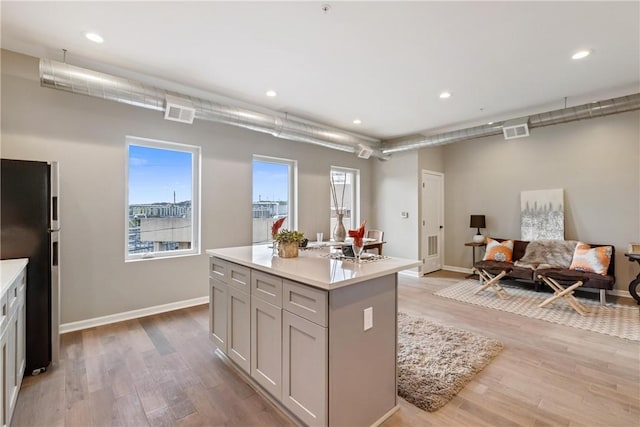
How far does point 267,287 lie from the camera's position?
204 centimetres

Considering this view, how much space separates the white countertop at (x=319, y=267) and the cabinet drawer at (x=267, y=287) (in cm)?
6

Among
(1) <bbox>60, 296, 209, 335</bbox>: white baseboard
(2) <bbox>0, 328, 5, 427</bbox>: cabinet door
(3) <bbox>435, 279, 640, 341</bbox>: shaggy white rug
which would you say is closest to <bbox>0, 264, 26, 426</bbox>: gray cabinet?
(2) <bbox>0, 328, 5, 427</bbox>: cabinet door

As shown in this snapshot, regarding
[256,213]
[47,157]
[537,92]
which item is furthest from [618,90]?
[47,157]

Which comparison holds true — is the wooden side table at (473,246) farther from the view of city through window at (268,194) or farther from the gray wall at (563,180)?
the view of city through window at (268,194)

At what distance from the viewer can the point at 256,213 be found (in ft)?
15.9

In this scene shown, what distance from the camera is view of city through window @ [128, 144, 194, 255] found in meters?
3.78

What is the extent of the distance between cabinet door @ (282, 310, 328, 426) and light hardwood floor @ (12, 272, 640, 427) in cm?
27

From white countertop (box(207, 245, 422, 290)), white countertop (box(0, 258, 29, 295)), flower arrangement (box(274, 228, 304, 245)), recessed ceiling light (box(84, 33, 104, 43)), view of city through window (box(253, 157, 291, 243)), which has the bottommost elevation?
white countertop (box(0, 258, 29, 295))

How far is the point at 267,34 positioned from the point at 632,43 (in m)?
3.26

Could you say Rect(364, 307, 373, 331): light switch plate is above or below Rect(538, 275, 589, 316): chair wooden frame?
above

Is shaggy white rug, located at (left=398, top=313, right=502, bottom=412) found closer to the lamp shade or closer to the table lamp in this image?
the table lamp

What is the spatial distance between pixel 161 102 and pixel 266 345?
111 inches

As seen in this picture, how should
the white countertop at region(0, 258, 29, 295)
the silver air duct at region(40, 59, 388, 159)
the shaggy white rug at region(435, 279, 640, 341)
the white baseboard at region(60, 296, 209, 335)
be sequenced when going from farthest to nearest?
the shaggy white rug at region(435, 279, 640, 341) → the white baseboard at region(60, 296, 209, 335) → the silver air duct at region(40, 59, 388, 159) → the white countertop at region(0, 258, 29, 295)

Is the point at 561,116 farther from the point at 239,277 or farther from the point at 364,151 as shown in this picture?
the point at 239,277
